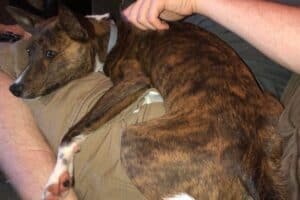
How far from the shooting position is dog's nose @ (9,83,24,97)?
1781 mm

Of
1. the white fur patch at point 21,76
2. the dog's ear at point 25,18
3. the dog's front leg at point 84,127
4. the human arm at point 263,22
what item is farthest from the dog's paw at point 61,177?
the dog's ear at point 25,18

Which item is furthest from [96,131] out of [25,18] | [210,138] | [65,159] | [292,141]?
[25,18]

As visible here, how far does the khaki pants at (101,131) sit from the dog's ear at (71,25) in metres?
0.19

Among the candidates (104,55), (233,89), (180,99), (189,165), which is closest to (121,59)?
(104,55)

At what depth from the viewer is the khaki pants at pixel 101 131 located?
53.6 inches

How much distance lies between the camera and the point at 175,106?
1.54 m

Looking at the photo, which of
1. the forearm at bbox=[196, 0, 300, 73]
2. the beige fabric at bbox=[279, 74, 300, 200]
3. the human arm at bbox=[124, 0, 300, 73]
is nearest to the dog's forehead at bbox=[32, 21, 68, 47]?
the human arm at bbox=[124, 0, 300, 73]

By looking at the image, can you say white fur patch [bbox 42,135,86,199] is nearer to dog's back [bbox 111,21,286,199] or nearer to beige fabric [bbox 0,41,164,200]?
beige fabric [bbox 0,41,164,200]

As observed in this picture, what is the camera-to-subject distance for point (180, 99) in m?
1.55

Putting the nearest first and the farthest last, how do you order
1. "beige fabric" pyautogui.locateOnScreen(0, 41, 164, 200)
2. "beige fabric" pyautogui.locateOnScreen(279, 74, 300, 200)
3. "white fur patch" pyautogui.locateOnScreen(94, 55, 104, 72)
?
"beige fabric" pyautogui.locateOnScreen(279, 74, 300, 200) < "beige fabric" pyautogui.locateOnScreen(0, 41, 164, 200) < "white fur patch" pyautogui.locateOnScreen(94, 55, 104, 72)

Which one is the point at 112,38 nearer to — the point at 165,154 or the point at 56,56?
the point at 56,56

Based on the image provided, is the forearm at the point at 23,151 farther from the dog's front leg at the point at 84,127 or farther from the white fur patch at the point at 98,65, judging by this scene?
the white fur patch at the point at 98,65

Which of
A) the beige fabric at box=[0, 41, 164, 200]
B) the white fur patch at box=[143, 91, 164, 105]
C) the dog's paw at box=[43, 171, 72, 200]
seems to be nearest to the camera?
the beige fabric at box=[0, 41, 164, 200]

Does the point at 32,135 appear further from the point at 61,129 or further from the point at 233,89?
the point at 233,89
